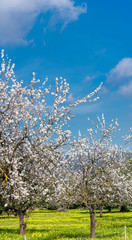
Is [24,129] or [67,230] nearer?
[24,129]

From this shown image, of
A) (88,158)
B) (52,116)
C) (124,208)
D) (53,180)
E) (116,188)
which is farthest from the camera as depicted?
(124,208)

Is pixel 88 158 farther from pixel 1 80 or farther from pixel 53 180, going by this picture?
pixel 1 80

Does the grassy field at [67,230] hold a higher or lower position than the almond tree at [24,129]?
lower

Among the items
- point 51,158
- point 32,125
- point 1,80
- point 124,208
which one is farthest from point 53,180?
point 124,208

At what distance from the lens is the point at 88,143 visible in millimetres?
22969

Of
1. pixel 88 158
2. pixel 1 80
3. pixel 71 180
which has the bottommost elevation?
pixel 71 180

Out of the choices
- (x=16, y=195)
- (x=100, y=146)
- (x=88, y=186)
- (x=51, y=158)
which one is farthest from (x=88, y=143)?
(x=16, y=195)

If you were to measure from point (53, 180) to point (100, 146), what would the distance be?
5.44 metres

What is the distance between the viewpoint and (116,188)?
79.1ft

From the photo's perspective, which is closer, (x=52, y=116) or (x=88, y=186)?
(x=52, y=116)

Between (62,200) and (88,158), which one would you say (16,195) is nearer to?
(62,200)

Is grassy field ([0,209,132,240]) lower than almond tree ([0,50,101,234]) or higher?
lower

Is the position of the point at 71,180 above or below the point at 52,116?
below

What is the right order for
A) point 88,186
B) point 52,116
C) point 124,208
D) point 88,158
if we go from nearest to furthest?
point 52,116 < point 88,186 < point 88,158 < point 124,208
